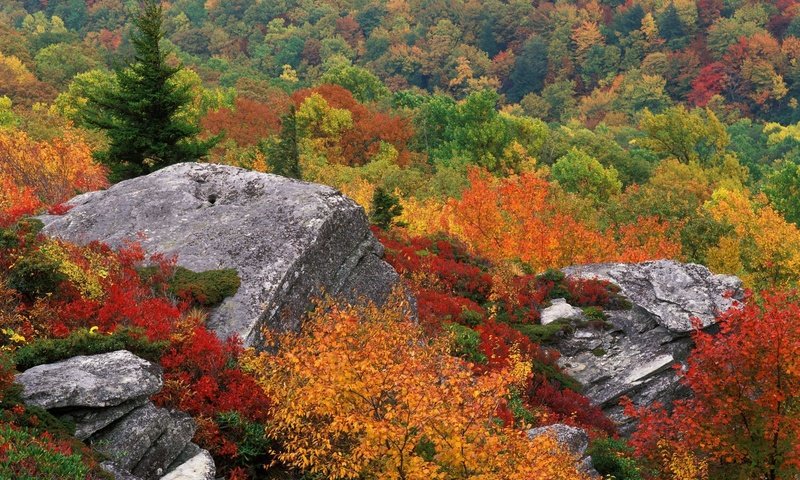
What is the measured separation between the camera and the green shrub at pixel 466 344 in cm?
2512

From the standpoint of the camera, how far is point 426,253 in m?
33.5

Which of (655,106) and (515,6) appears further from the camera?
(515,6)

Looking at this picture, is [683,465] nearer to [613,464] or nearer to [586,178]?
[613,464]

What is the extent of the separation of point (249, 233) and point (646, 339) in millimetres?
18586

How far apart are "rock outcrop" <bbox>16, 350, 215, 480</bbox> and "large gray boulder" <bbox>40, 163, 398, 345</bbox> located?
15.6ft

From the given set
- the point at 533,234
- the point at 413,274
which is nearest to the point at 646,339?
the point at 413,274

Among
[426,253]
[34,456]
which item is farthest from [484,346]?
[34,456]

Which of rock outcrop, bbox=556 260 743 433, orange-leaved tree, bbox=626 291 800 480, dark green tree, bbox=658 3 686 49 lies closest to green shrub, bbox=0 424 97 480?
orange-leaved tree, bbox=626 291 800 480

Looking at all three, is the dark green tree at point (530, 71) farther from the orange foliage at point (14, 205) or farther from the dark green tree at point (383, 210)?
the orange foliage at point (14, 205)

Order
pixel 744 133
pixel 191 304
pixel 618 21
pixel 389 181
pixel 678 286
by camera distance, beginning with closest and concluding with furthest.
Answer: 1. pixel 191 304
2. pixel 678 286
3. pixel 389 181
4. pixel 744 133
5. pixel 618 21

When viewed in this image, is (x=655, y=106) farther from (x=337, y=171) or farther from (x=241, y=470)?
(x=241, y=470)

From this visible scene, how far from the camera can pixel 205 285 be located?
2012cm

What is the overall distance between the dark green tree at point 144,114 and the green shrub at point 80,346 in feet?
53.8

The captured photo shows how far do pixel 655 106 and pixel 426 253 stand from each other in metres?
132
